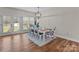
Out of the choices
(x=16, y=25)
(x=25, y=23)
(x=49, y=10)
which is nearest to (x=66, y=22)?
(x=49, y=10)

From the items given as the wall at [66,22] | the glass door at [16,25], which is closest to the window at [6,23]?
the glass door at [16,25]

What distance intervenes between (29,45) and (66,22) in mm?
957

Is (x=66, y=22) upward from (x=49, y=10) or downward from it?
downward

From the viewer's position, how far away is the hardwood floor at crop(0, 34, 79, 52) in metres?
2.34

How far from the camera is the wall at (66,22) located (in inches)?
92.0

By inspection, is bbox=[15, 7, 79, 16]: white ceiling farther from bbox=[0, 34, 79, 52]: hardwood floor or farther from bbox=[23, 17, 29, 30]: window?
bbox=[0, 34, 79, 52]: hardwood floor

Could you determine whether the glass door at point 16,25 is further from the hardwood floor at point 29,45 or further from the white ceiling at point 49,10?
the white ceiling at point 49,10

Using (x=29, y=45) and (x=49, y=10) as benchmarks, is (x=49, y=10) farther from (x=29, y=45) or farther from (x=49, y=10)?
(x=29, y=45)

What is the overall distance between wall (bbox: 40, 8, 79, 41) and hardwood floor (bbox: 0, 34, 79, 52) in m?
0.15

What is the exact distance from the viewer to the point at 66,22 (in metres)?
2.38

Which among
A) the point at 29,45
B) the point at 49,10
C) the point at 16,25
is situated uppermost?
the point at 49,10

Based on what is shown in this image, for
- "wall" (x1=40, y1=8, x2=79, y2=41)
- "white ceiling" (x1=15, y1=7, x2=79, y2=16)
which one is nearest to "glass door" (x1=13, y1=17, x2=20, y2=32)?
"white ceiling" (x1=15, y1=7, x2=79, y2=16)
